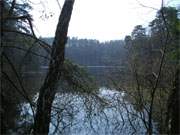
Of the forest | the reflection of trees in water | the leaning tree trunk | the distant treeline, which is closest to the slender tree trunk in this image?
the forest

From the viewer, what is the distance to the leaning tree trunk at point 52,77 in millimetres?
5398

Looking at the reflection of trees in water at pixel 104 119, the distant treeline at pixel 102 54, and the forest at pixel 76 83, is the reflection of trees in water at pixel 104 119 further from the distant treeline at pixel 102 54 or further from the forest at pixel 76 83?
the distant treeline at pixel 102 54

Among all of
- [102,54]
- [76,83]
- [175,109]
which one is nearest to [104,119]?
[175,109]

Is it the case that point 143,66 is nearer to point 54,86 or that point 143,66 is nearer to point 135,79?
point 135,79

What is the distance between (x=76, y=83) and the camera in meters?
6.34

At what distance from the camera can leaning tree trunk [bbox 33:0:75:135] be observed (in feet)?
17.7

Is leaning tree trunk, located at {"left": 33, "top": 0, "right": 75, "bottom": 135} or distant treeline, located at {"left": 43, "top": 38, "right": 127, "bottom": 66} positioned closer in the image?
leaning tree trunk, located at {"left": 33, "top": 0, "right": 75, "bottom": 135}

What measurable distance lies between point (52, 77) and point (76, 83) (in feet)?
3.02

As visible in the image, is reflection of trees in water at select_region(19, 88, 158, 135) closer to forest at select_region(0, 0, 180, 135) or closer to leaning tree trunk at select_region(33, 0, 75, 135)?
forest at select_region(0, 0, 180, 135)

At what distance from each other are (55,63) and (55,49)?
0.24m

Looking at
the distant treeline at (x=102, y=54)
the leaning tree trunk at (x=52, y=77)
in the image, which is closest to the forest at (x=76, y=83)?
the leaning tree trunk at (x=52, y=77)

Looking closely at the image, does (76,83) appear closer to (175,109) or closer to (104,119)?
(175,109)

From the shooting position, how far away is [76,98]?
23.5ft

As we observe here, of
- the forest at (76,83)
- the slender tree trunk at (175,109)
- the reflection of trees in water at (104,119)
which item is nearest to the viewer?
the forest at (76,83)
